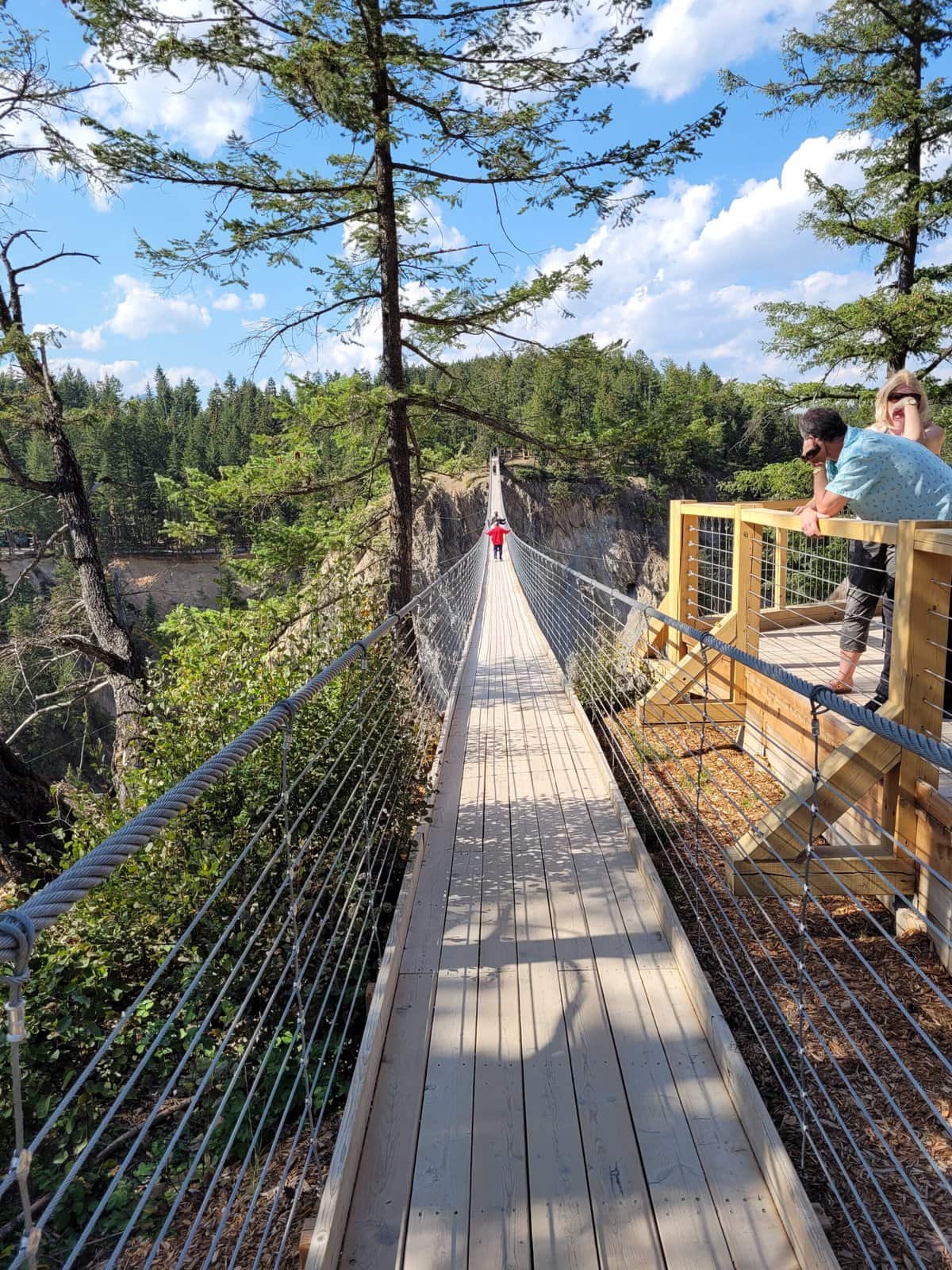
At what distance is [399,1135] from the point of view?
176 cm

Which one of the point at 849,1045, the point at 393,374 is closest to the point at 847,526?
the point at 849,1045

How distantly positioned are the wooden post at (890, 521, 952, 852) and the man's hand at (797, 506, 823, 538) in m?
0.42

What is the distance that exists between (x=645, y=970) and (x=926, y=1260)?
913mm

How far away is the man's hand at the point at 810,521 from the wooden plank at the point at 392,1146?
2.14 meters

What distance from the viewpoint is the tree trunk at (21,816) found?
4.99 metres

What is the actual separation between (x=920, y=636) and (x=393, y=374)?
5.24 metres

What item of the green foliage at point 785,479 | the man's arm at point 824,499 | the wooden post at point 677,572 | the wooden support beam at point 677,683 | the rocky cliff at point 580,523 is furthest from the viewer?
the rocky cliff at point 580,523

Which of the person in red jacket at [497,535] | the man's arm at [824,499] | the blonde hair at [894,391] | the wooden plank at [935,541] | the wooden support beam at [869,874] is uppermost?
the blonde hair at [894,391]

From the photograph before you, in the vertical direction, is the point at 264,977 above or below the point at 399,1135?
below

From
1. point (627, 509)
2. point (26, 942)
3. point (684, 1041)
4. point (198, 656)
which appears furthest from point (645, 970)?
point (627, 509)

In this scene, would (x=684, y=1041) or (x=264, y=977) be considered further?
(x=264, y=977)

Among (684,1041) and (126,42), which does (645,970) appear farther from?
(126,42)

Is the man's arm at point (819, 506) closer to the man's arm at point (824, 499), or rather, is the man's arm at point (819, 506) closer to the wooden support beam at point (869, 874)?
the man's arm at point (824, 499)

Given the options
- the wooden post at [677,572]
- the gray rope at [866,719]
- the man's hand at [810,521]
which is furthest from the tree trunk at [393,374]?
the gray rope at [866,719]
